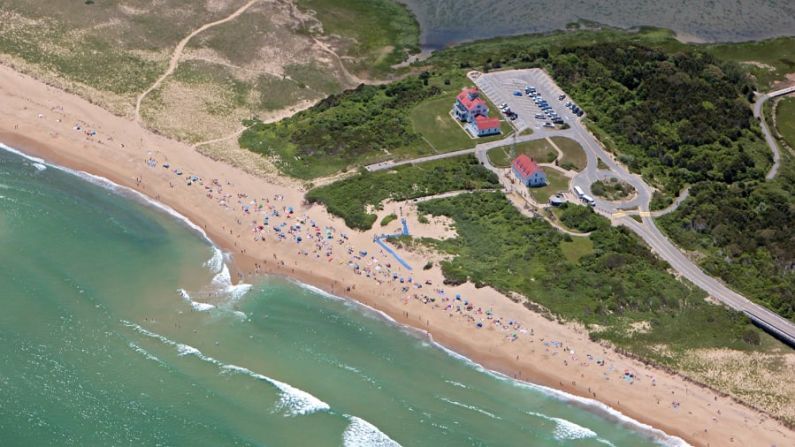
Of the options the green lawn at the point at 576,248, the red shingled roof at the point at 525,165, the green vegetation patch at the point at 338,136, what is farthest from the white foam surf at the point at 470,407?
the green vegetation patch at the point at 338,136

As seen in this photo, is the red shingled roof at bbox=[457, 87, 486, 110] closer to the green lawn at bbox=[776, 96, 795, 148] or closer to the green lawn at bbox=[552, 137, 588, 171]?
the green lawn at bbox=[552, 137, 588, 171]

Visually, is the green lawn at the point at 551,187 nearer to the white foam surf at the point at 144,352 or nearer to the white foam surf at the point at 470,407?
the white foam surf at the point at 470,407

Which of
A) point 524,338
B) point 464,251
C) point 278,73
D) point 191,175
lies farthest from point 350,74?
point 524,338

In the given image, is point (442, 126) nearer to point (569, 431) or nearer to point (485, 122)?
point (485, 122)

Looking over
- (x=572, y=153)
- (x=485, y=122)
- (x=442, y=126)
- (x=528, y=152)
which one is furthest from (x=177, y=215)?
(x=572, y=153)

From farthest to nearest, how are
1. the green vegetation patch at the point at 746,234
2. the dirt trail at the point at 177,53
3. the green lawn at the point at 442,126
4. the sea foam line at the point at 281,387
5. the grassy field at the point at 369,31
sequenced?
1. the grassy field at the point at 369,31
2. the dirt trail at the point at 177,53
3. the green lawn at the point at 442,126
4. the green vegetation patch at the point at 746,234
5. the sea foam line at the point at 281,387

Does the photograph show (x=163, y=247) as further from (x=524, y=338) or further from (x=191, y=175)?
(x=524, y=338)
